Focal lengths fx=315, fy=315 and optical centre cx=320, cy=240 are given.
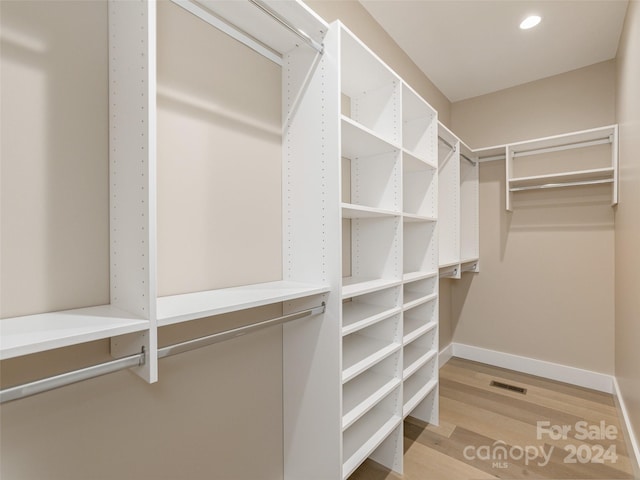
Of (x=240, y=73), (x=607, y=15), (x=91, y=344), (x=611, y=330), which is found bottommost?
(x=611, y=330)

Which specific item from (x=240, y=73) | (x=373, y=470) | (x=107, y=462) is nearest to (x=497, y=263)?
(x=373, y=470)

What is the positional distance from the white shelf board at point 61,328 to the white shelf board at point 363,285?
833mm

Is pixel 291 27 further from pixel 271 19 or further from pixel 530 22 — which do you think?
pixel 530 22

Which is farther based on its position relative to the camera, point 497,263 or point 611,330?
point 497,263

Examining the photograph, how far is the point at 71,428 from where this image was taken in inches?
34.4

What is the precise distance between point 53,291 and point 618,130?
3500mm

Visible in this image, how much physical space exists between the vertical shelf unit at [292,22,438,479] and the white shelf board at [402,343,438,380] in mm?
11

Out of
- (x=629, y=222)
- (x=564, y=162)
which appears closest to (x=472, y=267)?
(x=564, y=162)

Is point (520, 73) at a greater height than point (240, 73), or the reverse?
point (520, 73)

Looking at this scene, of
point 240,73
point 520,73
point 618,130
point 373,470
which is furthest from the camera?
point 520,73

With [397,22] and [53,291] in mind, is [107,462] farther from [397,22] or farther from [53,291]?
[397,22]

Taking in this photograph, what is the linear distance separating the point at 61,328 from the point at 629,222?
9.14 feet

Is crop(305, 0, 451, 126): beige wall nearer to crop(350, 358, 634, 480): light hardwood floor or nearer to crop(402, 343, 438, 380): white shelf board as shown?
crop(402, 343, 438, 380): white shelf board

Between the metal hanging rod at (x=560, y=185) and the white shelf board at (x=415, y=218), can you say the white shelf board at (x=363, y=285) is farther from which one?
the metal hanging rod at (x=560, y=185)
